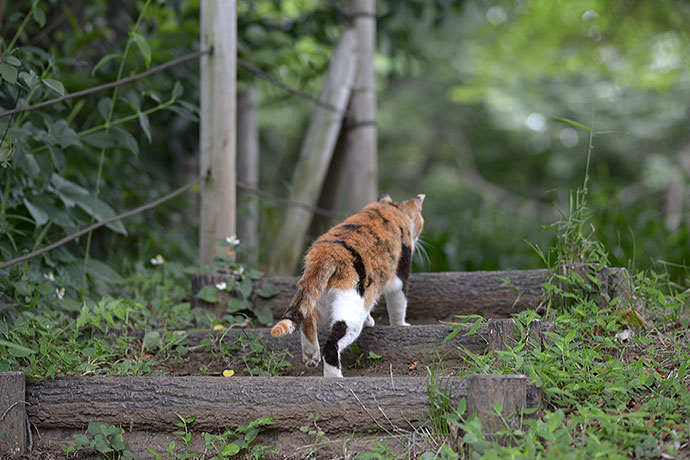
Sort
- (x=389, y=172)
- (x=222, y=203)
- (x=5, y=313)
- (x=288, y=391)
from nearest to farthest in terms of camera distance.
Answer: (x=288, y=391) → (x=5, y=313) → (x=222, y=203) → (x=389, y=172)

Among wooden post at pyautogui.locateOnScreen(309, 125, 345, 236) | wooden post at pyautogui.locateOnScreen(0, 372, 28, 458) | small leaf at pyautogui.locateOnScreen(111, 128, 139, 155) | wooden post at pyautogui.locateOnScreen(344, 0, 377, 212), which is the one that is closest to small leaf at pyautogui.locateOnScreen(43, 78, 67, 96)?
small leaf at pyautogui.locateOnScreen(111, 128, 139, 155)

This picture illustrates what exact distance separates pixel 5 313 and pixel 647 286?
9.19ft

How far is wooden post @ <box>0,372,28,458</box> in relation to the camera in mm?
2068

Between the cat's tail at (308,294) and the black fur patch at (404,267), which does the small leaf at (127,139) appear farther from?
the black fur patch at (404,267)

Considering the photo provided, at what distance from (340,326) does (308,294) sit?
19 cm

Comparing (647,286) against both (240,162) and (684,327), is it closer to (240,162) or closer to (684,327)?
(684,327)

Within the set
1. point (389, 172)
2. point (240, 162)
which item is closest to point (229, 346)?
point (240, 162)

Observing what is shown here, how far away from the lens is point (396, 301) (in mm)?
2883

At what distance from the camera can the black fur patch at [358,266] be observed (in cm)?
243

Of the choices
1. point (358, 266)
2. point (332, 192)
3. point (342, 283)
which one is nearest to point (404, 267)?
point (358, 266)

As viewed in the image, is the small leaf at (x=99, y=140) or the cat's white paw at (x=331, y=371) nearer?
the cat's white paw at (x=331, y=371)

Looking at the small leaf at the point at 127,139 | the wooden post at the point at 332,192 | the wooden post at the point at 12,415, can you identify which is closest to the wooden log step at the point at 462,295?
the small leaf at the point at 127,139

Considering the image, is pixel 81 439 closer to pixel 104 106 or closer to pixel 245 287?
pixel 245 287

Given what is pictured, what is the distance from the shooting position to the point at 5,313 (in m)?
2.50
